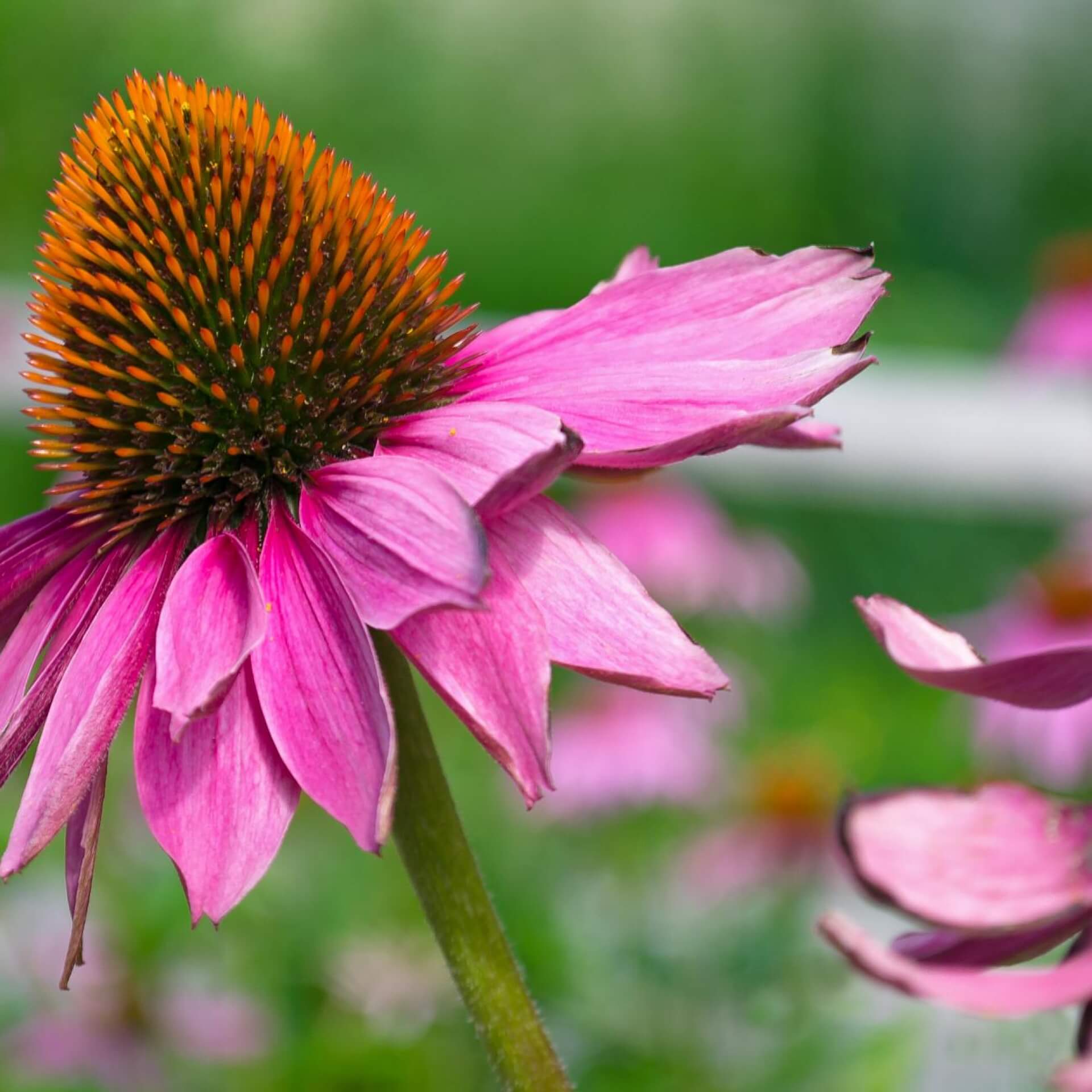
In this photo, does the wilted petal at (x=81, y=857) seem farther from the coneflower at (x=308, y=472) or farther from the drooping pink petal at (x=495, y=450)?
the drooping pink petal at (x=495, y=450)

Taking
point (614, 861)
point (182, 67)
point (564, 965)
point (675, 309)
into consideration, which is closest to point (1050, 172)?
point (182, 67)

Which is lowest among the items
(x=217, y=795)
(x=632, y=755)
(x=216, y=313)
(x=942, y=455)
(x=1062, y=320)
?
(x=942, y=455)

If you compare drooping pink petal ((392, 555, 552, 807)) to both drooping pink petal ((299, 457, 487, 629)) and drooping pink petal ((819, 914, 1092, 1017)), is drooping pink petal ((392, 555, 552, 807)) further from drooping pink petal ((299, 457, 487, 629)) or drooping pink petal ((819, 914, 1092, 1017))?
drooping pink petal ((819, 914, 1092, 1017))

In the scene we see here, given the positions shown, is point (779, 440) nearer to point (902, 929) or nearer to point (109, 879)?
point (109, 879)

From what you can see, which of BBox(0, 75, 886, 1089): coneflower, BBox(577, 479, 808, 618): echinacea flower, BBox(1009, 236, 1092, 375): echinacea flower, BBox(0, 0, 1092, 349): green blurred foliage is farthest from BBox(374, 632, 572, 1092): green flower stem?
BBox(0, 0, 1092, 349): green blurred foliage

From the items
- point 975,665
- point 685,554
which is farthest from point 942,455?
point 975,665

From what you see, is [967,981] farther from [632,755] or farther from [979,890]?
[632,755]
